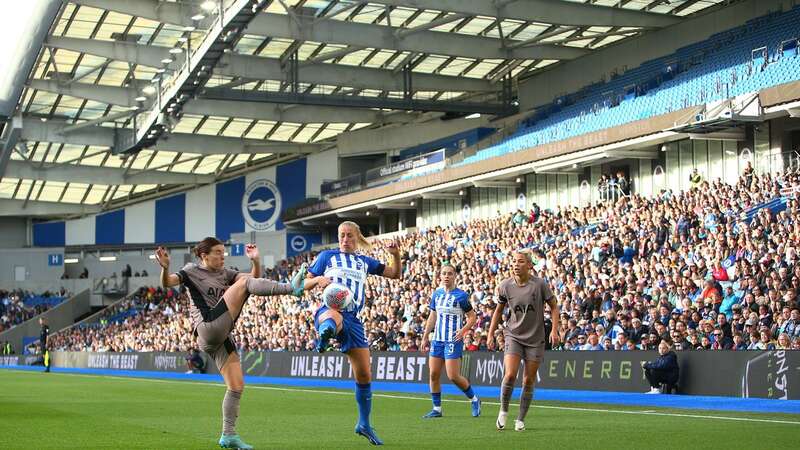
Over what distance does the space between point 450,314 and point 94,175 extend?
52192 millimetres

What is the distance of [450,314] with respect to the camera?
16.2m

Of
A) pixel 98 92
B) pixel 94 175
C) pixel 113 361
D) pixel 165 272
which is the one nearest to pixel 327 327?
pixel 165 272

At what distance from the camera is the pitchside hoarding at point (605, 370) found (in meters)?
18.5

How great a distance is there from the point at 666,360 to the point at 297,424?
345 inches

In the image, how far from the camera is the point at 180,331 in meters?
48.2

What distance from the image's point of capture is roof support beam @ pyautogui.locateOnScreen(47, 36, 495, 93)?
41.5 meters

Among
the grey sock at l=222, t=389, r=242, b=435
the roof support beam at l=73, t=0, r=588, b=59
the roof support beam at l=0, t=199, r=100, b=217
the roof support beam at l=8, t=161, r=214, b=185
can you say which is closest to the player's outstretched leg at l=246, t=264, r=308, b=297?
the grey sock at l=222, t=389, r=242, b=435

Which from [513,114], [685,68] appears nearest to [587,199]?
[685,68]

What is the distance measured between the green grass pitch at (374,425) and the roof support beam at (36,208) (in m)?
55.3

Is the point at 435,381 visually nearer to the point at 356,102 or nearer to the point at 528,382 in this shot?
the point at 528,382

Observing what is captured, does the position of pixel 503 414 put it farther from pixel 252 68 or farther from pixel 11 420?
pixel 252 68

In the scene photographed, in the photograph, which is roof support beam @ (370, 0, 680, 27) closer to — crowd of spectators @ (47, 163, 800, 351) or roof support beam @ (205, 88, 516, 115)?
crowd of spectators @ (47, 163, 800, 351)

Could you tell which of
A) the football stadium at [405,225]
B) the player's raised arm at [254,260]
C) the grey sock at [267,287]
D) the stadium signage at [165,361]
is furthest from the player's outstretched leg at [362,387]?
the stadium signage at [165,361]

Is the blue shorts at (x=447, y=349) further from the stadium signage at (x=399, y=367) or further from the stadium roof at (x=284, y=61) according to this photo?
the stadium roof at (x=284, y=61)
